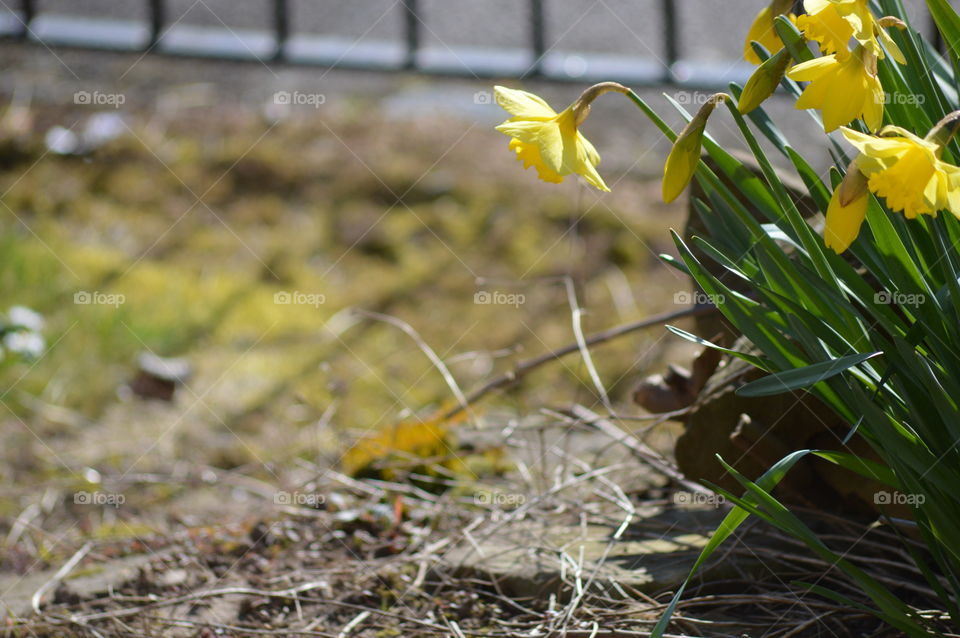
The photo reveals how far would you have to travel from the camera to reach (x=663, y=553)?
129 cm

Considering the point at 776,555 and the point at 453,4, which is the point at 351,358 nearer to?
the point at 776,555

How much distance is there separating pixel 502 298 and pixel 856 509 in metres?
1.61

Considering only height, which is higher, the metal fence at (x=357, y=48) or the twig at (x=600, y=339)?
the metal fence at (x=357, y=48)

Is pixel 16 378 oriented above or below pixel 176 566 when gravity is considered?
above

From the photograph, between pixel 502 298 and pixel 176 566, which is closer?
pixel 176 566

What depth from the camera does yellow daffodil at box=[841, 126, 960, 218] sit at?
69cm

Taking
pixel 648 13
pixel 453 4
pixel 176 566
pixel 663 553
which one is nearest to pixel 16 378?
pixel 176 566
